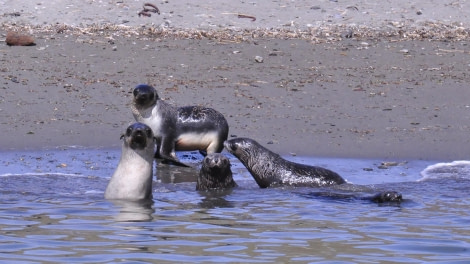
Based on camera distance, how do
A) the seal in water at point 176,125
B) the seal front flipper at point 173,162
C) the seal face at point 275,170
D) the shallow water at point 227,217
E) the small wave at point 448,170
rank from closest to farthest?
1. the shallow water at point 227,217
2. the seal face at point 275,170
3. the small wave at point 448,170
4. the seal front flipper at point 173,162
5. the seal in water at point 176,125

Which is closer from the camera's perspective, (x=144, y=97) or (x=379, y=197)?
(x=379, y=197)

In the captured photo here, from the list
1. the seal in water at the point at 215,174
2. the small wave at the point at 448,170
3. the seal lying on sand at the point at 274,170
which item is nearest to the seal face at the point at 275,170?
the seal lying on sand at the point at 274,170

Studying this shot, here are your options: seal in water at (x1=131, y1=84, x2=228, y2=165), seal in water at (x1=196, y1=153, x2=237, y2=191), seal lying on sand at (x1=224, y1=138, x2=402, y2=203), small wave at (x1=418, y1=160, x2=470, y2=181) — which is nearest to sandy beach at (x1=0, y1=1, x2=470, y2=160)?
small wave at (x1=418, y1=160, x2=470, y2=181)

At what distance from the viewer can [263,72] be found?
1291 cm

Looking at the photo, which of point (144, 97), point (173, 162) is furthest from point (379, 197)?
point (144, 97)

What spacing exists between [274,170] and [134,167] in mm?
A: 1496

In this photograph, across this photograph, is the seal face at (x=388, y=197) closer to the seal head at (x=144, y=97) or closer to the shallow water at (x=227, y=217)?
the shallow water at (x=227, y=217)

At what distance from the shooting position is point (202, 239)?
7.36 m

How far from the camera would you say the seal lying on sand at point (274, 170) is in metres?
9.45

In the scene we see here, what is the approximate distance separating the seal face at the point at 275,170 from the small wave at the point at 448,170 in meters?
1.00

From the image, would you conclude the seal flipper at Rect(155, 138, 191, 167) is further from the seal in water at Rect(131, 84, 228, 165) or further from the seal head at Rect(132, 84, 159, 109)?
the seal head at Rect(132, 84, 159, 109)

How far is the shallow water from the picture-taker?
6.92 metres

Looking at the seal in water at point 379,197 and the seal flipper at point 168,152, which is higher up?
the seal flipper at point 168,152

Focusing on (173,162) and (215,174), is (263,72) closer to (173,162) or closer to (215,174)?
(173,162)
